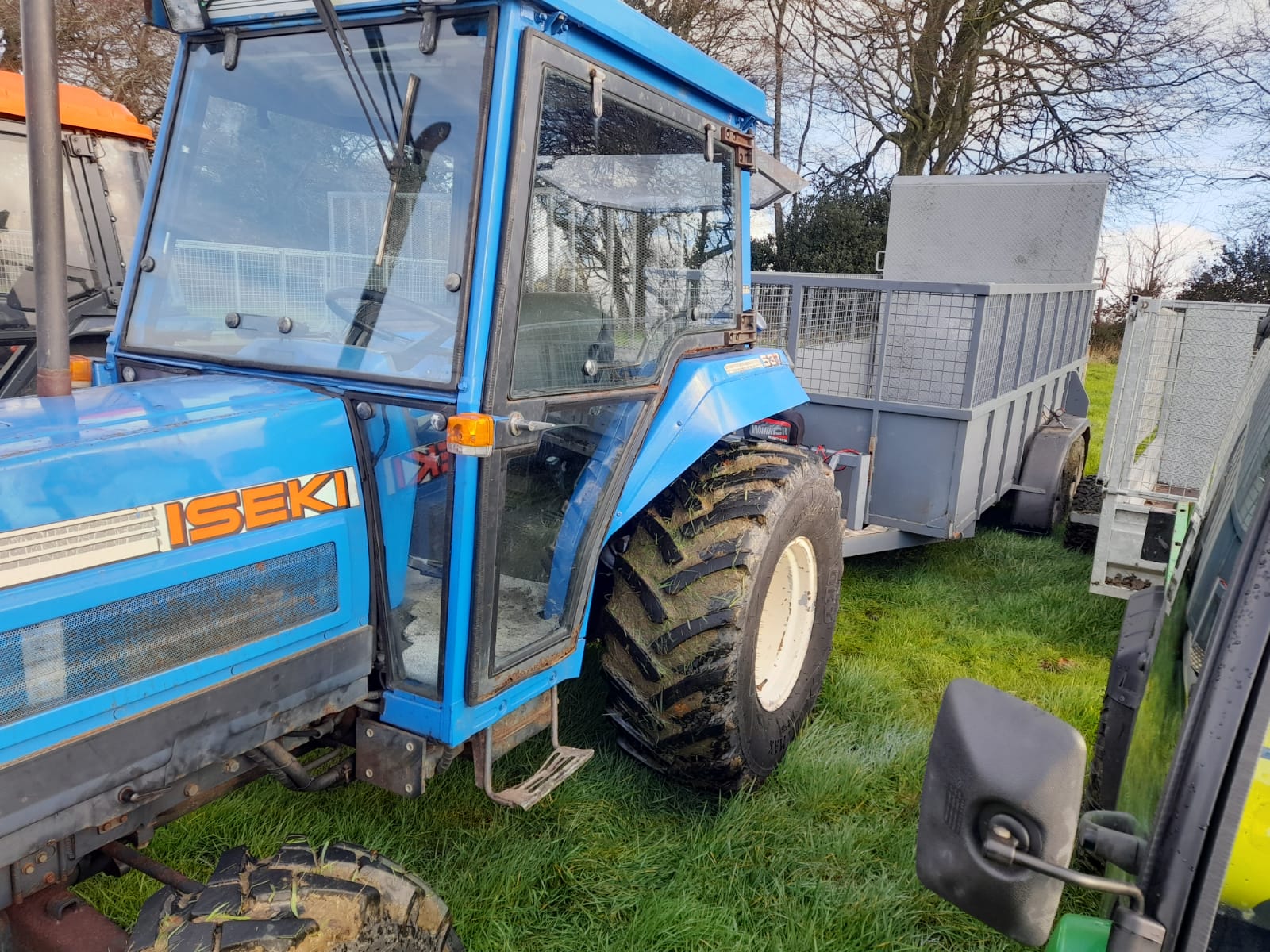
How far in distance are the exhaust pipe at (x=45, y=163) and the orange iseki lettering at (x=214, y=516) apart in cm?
44

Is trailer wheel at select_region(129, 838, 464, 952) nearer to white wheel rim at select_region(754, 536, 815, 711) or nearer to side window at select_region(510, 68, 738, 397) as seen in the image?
side window at select_region(510, 68, 738, 397)

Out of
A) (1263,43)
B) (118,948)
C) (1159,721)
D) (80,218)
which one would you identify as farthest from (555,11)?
(1263,43)

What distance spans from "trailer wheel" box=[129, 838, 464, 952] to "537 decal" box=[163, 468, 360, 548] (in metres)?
0.65

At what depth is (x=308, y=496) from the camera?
1.94 m

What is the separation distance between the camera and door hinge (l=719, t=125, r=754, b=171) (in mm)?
2916

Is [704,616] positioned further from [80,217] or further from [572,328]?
[80,217]

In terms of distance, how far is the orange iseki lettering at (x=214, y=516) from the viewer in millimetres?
1746

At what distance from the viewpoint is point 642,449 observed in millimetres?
2570

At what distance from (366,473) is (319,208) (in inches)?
24.7

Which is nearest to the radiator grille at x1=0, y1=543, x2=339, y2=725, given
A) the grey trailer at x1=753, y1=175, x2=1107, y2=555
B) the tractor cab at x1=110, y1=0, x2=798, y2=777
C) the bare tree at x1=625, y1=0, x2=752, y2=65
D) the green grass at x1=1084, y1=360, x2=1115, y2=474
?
the tractor cab at x1=110, y1=0, x2=798, y2=777

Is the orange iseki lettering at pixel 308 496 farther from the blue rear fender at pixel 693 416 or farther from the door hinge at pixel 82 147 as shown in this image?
the door hinge at pixel 82 147

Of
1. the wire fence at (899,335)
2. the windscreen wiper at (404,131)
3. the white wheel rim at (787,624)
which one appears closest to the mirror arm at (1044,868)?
the windscreen wiper at (404,131)

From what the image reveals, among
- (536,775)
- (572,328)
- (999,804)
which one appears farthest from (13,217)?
(999,804)

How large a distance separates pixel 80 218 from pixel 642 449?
4.42 m
